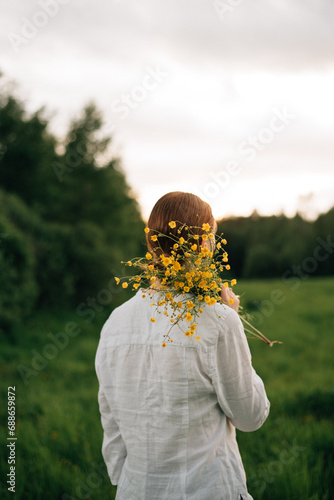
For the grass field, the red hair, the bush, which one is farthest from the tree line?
the red hair

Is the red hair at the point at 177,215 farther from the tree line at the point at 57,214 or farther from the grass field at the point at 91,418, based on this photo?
the tree line at the point at 57,214

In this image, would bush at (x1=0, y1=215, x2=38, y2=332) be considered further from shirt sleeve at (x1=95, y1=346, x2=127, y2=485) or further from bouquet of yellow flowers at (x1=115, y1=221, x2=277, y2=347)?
bouquet of yellow flowers at (x1=115, y1=221, x2=277, y2=347)

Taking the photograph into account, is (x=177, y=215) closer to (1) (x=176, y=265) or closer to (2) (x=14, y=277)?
(1) (x=176, y=265)

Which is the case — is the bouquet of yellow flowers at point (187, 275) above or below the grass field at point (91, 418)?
above

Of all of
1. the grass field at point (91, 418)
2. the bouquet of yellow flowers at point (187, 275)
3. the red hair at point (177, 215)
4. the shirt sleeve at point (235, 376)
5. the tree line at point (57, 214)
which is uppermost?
the tree line at point (57, 214)

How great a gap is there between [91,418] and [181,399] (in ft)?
11.7

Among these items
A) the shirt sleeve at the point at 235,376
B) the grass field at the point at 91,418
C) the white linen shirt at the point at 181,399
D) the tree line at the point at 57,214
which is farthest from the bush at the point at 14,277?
the shirt sleeve at the point at 235,376

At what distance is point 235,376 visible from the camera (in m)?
1.61

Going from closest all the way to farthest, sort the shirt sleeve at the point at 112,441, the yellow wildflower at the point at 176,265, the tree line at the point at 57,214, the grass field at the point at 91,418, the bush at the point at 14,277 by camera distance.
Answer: the yellow wildflower at the point at 176,265 → the shirt sleeve at the point at 112,441 → the grass field at the point at 91,418 → the bush at the point at 14,277 → the tree line at the point at 57,214

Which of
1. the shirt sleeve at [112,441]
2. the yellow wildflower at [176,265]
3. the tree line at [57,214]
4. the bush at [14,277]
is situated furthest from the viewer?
the tree line at [57,214]

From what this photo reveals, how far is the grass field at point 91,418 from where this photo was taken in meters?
3.36

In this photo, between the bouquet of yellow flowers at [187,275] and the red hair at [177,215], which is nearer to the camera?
the bouquet of yellow flowers at [187,275]

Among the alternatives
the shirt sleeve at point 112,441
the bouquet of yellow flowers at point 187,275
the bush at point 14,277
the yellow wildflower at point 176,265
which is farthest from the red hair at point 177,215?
the bush at point 14,277

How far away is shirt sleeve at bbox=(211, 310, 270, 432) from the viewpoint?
5.22 ft
